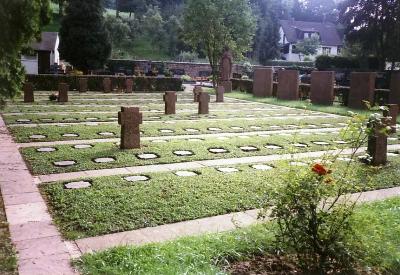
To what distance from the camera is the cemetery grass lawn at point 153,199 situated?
4.43m

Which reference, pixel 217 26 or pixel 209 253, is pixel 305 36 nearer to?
pixel 217 26

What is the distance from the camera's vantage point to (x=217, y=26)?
30.6 metres

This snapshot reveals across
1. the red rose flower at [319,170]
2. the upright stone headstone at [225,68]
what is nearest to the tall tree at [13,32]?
the red rose flower at [319,170]

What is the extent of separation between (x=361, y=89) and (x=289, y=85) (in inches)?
179

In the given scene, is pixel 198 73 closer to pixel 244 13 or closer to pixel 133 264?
pixel 244 13

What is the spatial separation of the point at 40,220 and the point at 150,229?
1226 millimetres

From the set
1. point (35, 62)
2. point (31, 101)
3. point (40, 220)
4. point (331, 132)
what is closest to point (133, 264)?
point (40, 220)

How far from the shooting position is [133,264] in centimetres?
341

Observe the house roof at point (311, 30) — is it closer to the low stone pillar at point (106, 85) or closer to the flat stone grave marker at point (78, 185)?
the low stone pillar at point (106, 85)

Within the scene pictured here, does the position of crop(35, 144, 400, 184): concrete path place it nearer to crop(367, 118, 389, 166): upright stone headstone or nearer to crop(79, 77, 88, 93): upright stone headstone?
crop(367, 118, 389, 166): upright stone headstone

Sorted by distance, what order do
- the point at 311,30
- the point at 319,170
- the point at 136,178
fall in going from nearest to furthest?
the point at 319,170, the point at 136,178, the point at 311,30

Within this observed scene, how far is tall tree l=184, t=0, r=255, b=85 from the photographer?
99.6ft

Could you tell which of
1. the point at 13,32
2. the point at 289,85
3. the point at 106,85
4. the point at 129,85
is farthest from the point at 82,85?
the point at 13,32

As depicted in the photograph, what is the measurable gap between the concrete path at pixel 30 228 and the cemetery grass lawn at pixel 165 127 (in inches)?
120
